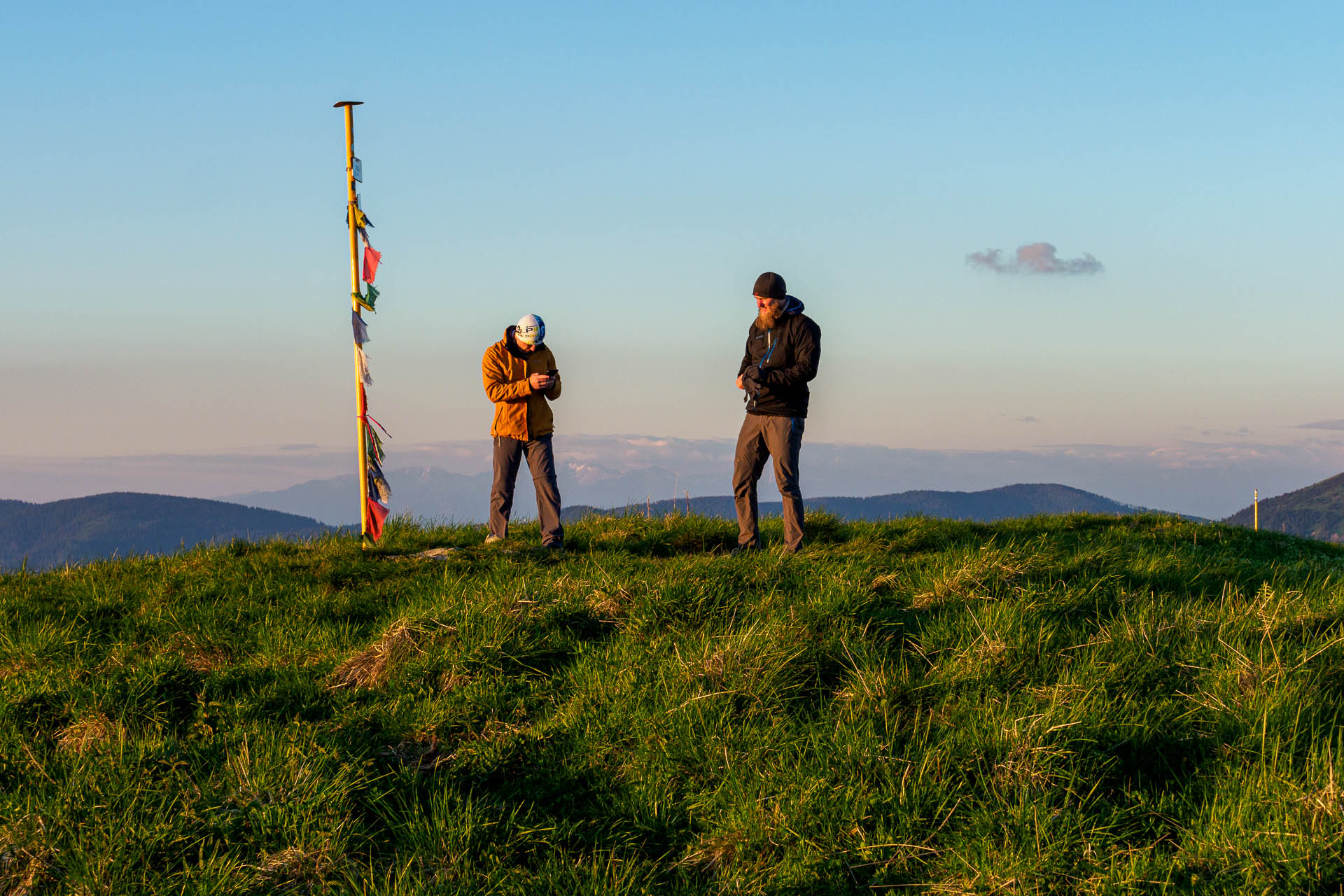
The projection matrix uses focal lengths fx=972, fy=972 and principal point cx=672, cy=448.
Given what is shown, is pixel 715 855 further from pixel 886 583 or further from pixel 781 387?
pixel 781 387

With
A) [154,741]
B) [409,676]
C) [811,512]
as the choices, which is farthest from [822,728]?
[811,512]

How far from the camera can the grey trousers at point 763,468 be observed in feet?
31.5

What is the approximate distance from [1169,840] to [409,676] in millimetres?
3922

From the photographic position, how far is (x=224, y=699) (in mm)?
5652

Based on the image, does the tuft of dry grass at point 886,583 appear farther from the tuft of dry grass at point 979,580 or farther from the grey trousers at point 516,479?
the grey trousers at point 516,479

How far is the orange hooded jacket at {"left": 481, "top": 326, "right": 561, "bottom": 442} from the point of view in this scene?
1084 centimetres

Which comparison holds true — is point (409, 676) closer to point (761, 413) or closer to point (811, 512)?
point (761, 413)

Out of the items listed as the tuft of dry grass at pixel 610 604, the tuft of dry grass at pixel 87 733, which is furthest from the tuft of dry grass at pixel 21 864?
the tuft of dry grass at pixel 610 604

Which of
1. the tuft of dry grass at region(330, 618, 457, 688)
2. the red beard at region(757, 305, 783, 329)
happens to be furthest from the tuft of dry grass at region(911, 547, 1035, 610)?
the red beard at region(757, 305, 783, 329)

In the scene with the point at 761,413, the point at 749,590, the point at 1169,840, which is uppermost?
the point at 761,413

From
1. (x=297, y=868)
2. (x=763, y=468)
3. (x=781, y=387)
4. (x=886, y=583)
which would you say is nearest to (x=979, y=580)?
(x=886, y=583)

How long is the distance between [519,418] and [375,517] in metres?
1.91

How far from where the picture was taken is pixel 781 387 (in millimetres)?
9586

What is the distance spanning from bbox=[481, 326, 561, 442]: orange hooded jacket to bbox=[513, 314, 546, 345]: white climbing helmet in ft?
0.43
